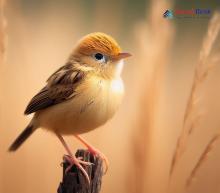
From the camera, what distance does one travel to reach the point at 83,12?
16.8 ft

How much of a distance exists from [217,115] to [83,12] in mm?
1389

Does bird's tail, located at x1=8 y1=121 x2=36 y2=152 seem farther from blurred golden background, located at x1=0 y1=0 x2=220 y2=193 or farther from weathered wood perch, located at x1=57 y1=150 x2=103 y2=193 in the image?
weathered wood perch, located at x1=57 y1=150 x2=103 y2=193

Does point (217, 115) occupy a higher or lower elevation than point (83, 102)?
lower

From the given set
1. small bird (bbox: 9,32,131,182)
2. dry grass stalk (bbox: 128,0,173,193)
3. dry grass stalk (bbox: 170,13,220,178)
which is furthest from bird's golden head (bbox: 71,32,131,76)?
dry grass stalk (bbox: 170,13,220,178)

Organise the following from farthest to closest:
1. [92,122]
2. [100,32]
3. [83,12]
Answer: [83,12] → [100,32] → [92,122]

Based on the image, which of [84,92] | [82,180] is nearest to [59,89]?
[84,92]

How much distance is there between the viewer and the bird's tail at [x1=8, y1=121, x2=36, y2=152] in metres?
4.49

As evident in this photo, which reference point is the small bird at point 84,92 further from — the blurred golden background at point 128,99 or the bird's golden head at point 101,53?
the blurred golden background at point 128,99

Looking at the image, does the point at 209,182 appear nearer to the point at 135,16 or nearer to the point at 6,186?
the point at 6,186

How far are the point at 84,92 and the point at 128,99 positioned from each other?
1379mm

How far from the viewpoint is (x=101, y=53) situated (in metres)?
4.21

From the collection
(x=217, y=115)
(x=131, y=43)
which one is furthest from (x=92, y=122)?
(x=131, y=43)

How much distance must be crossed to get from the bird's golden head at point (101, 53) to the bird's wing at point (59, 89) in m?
0.12

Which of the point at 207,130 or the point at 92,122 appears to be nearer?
the point at 92,122
